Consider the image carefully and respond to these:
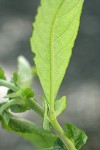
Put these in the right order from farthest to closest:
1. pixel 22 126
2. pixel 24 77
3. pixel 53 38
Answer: pixel 24 77, pixel 22 126, pixel 53 38

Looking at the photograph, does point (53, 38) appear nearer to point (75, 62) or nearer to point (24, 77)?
point (24, 77)

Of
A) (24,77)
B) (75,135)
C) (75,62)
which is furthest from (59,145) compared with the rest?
(75,62)

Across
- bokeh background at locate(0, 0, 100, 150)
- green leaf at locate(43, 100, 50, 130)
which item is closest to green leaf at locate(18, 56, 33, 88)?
green leaf at locate(43, 100, 50, 130)

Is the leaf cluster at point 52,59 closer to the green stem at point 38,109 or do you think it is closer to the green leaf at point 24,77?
the green stem at point 38,109

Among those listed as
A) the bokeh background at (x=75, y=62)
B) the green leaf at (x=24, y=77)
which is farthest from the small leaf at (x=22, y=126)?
the bokeh background at (x=75, y=62)

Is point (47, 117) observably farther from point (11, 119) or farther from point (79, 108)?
point (79, 108)

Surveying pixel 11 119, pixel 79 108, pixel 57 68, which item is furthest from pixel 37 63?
pixel 79 108

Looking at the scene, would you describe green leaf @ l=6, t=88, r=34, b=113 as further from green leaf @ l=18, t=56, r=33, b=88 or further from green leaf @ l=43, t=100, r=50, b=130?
green leaf @ l=18, t=56, r=33, b=88

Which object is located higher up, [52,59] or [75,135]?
[52,59]
